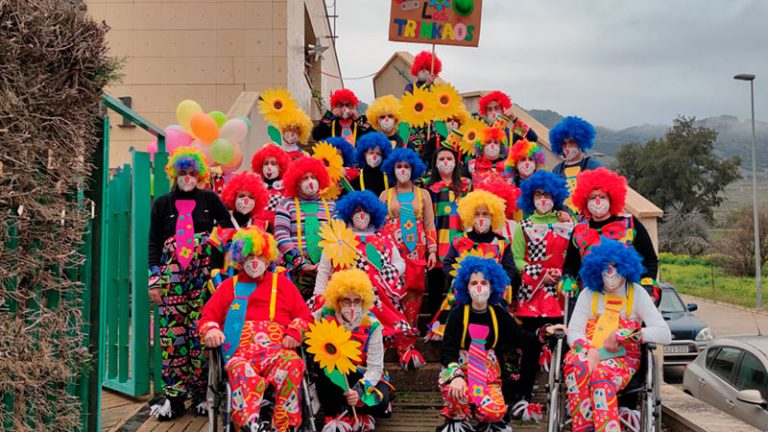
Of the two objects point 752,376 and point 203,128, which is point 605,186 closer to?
point 752,376

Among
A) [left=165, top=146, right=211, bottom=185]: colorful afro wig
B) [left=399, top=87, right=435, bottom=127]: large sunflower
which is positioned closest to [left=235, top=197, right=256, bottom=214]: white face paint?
[left=165, top=146, right=211, bottom=185]: colorful afro wig

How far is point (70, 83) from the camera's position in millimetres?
3885

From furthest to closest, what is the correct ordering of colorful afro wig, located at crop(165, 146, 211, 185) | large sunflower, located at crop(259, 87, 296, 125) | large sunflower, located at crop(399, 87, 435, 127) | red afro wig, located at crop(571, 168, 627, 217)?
large sunflower, located at crop(399, 87, 435, 127) → large sunflower, located at crop(259, 87, 296, 125) → colorful afro wig, located at crop(165, 146, 211, 185) → red afro wig, located at crop(571, 168, 627, 217)

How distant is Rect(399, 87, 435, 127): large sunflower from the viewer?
28.5 ft

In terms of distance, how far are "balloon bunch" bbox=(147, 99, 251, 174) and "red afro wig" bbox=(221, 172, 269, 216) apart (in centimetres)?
A: 151

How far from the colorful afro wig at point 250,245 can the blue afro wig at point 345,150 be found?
300cm

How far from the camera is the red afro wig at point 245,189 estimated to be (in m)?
5.94

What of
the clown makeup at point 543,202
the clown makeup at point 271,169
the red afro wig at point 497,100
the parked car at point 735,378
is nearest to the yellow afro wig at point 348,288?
the clown makeup at point 543,202

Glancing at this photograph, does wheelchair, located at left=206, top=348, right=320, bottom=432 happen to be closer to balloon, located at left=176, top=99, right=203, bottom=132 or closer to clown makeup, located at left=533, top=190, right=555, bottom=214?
clown makeup, located at left=533, top=190, right=555, bottom=214

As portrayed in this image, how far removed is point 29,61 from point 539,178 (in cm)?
383

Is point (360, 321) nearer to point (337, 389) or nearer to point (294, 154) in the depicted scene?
point (337, 389)

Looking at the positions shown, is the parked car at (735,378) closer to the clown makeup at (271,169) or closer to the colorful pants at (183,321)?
the clown makeup at (271,169)

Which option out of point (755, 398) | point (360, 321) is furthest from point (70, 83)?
point (755, 398)

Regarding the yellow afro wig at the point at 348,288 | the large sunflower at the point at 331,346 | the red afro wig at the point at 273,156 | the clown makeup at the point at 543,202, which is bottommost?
the large sunflower at the point at 331,346
